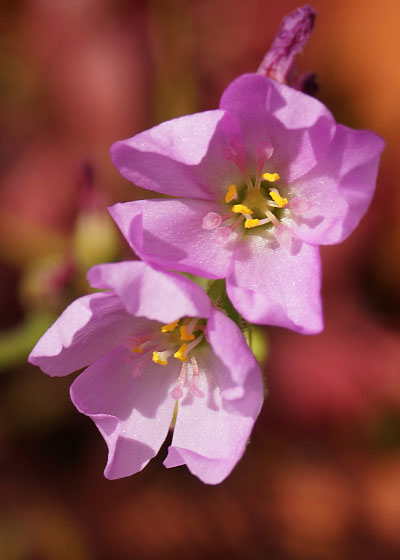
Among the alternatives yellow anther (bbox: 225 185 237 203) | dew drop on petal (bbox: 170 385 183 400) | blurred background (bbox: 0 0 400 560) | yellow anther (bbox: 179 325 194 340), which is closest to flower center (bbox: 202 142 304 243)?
yellow anther (bbox: 225 185 237 203)

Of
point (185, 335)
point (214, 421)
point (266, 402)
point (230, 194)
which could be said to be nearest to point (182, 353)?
point (185, 335)

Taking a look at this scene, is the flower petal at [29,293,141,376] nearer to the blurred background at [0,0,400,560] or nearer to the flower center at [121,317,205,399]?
the flower center at [121,317,205,399]

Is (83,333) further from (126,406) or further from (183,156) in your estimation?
(183,156)

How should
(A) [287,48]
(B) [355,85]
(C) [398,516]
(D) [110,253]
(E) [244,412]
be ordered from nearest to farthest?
1. (E) [244,412]
2. (A) [287,48]
3. (D) [110,253]
4. (C) [398,516]
5. (B) [355,85]

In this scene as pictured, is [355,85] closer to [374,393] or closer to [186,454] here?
[374,393]

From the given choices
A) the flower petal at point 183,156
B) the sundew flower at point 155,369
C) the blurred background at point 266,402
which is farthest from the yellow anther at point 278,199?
the blurred background at point 266,402

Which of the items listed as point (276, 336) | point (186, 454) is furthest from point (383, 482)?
point (186, 454)

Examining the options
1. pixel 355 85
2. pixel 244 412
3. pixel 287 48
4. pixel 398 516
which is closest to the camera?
pixel 244 412
